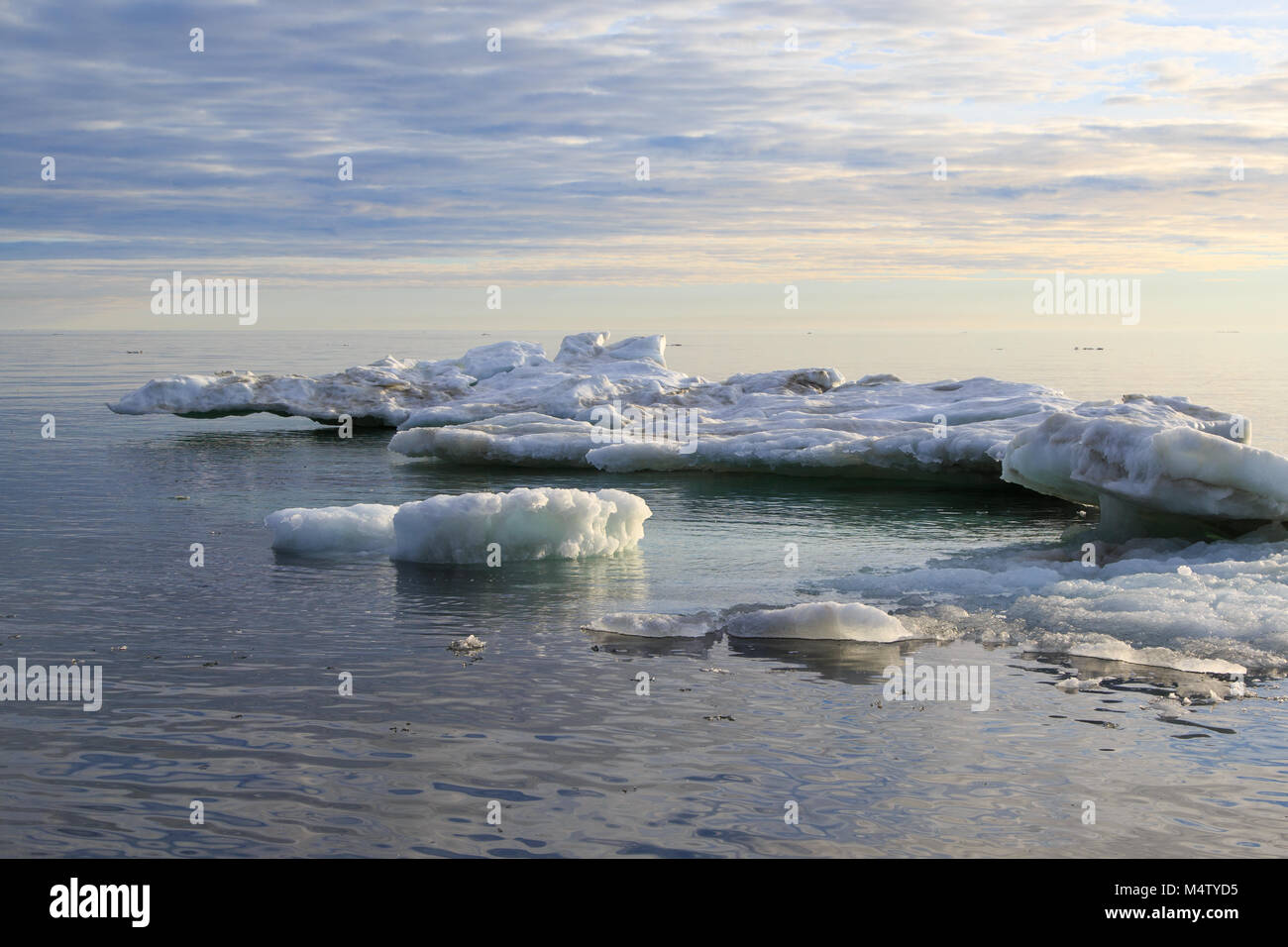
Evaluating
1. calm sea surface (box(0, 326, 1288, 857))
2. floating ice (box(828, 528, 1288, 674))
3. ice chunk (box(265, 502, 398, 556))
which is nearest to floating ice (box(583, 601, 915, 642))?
calm sea surface (box(0, 326, 1288, 857))

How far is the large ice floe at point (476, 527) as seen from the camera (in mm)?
20172

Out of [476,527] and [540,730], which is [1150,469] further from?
[540,730]

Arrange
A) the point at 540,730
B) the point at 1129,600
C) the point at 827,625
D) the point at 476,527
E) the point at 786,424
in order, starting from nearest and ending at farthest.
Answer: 1. the point at 540,730
2. the point at 827,625
3. the point at 1129,600
4. the point at 476,527
5. the point at 786,424

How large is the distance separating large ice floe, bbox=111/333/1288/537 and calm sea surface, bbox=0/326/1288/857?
369 cm

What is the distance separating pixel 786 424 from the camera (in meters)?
35.5

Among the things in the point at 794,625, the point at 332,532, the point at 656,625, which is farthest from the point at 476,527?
the point at 794,625

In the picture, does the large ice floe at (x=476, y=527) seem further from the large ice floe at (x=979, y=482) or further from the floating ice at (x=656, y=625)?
the floating ice at (x=656, y=625)

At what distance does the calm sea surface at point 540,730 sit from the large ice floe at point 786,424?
3687mm

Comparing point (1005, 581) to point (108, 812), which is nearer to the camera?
point (108, 812)

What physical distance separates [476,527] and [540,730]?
915 cm
